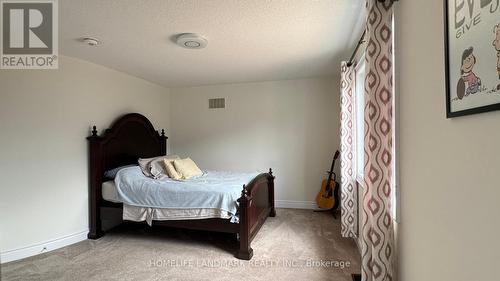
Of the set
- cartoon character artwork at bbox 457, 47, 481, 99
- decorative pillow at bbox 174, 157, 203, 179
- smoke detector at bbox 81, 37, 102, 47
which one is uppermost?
smoke detector at bbox 81, 37, 102, 47

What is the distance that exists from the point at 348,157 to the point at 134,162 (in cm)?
305

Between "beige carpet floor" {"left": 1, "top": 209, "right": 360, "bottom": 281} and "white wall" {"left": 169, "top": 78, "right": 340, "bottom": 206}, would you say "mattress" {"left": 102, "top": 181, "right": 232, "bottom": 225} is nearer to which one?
"beige carpet floor" {"left": 1, "top": 209, "right": 360, "bottom": 281}

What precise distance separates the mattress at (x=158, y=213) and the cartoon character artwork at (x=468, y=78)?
2.24 meters

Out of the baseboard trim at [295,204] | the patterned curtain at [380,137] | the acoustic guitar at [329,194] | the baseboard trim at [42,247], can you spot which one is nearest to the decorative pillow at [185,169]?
the baseboard trim at [42,247]

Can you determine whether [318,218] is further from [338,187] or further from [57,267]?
[57,267]

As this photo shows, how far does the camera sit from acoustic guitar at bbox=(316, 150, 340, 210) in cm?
387

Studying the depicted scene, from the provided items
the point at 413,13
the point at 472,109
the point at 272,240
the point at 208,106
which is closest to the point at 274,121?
the point at 208,106

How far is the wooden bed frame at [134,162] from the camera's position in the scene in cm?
261

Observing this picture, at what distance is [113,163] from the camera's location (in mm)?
3383

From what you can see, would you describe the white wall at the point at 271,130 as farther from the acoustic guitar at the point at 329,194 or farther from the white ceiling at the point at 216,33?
the white ceiling at the point at 216,33

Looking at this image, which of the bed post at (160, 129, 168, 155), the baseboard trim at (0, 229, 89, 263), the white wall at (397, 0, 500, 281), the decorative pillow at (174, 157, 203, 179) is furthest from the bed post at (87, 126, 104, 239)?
the white wall at (397, 0, 500, 281)

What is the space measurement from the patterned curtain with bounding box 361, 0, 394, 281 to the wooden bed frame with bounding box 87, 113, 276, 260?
133 cm

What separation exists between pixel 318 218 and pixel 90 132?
135 inches

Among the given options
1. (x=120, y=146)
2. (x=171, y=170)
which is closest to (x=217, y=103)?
(x=171, y=170)
